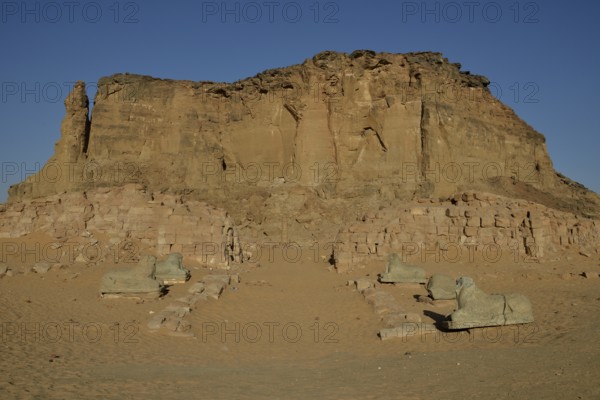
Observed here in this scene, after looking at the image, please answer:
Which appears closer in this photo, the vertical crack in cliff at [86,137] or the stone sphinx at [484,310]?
the stone sphinx at [484,310]

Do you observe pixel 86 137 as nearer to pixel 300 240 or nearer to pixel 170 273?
pixel 300 240

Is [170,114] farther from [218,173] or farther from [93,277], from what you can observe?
[93,277]

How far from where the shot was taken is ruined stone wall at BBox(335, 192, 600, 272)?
20484 mm

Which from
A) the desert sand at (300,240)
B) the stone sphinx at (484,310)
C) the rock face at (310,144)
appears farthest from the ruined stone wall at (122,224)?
the rock face at (310,144)

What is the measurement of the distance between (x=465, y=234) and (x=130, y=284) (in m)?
13.2

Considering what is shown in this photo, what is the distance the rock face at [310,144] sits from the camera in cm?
3953

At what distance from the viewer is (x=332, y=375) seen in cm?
816

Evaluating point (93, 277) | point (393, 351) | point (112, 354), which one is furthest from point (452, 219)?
point (112, 354)

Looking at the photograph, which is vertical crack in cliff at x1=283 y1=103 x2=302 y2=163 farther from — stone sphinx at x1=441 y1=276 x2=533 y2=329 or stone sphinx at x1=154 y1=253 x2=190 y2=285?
stone sphinx at x1=441 y1=276 x2=533 y2=329

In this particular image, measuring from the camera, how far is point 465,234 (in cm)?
2070

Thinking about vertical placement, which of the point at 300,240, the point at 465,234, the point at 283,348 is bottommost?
the point at 283,348

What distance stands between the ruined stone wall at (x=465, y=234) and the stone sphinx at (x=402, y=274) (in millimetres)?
3180

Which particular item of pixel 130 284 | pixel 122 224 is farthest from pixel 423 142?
pixel 130 284

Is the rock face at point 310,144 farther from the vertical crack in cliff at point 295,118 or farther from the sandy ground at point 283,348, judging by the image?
the sandy ground at point 283,348
